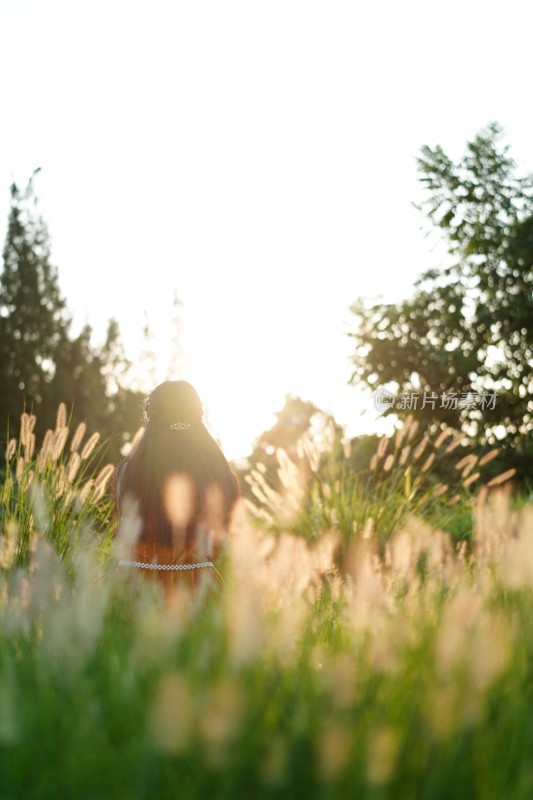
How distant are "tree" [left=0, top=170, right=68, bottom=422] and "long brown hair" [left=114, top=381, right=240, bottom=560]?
22563 mm

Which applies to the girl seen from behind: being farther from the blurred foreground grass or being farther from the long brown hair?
the blurred foreground grass

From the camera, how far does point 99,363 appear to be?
29.1 m

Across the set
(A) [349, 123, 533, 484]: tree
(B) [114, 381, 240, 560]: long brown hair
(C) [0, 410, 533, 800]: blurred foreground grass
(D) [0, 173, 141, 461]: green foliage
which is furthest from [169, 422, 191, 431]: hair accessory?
(D) [0, 173, 141, 461]: green foliage

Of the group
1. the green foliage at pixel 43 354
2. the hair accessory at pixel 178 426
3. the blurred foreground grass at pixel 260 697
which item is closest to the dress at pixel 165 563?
the hair accessory at pixel 178 426

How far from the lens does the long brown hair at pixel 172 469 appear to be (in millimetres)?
3773

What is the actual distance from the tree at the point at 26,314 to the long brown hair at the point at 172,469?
74.0 ft

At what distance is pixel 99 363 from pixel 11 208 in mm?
6871

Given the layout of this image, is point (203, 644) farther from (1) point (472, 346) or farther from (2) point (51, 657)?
(1) point (472, 346)

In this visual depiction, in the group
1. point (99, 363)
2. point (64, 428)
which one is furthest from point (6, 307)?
point (64, 428)

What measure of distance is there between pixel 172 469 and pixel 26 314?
25939mm

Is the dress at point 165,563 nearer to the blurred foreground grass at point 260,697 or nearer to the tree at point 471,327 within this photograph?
the blurred foreground grass at point 260,697

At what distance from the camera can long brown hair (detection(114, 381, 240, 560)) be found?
12.4 ft

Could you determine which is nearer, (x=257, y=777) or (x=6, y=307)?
(x=257, y=777)

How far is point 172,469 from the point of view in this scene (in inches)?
149
